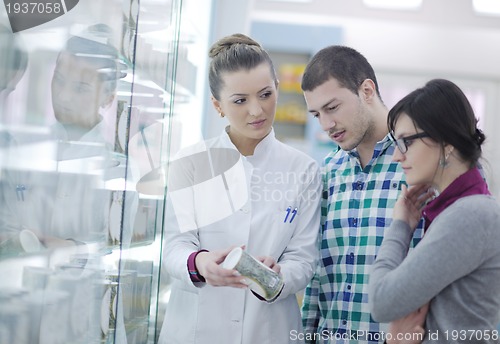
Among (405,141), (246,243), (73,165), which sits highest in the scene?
(405,141)

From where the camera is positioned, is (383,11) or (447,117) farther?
(383,11)

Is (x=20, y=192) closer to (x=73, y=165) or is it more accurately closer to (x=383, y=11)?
(x=73, y=165)

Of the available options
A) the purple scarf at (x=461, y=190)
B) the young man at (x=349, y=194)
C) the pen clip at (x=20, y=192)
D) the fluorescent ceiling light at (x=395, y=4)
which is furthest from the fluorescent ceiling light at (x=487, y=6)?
the pen clip at (x=20, y=192)

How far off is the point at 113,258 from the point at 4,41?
45 centimetres

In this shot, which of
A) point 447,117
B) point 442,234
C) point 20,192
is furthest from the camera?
point 447,117

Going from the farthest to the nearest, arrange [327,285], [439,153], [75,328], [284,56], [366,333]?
[284,56] < [327,285] < [366,333] < [439,153] < [75,328]

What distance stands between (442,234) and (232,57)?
0.76 meters

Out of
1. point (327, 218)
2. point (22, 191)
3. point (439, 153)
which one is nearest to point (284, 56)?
point (327, 218)

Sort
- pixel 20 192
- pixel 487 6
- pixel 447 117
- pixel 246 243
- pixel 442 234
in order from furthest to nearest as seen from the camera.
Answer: pixel 487 6
pixel 246 243
pixel 447 117
pixel 442 234
pixel 20 192

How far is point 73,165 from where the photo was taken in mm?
1111

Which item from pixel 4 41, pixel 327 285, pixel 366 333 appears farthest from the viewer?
pixel 327 285

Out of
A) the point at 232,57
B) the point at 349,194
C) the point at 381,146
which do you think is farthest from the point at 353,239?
the point at 232,57

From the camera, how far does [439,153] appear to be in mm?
1278

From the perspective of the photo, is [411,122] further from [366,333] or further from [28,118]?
[28,118]
